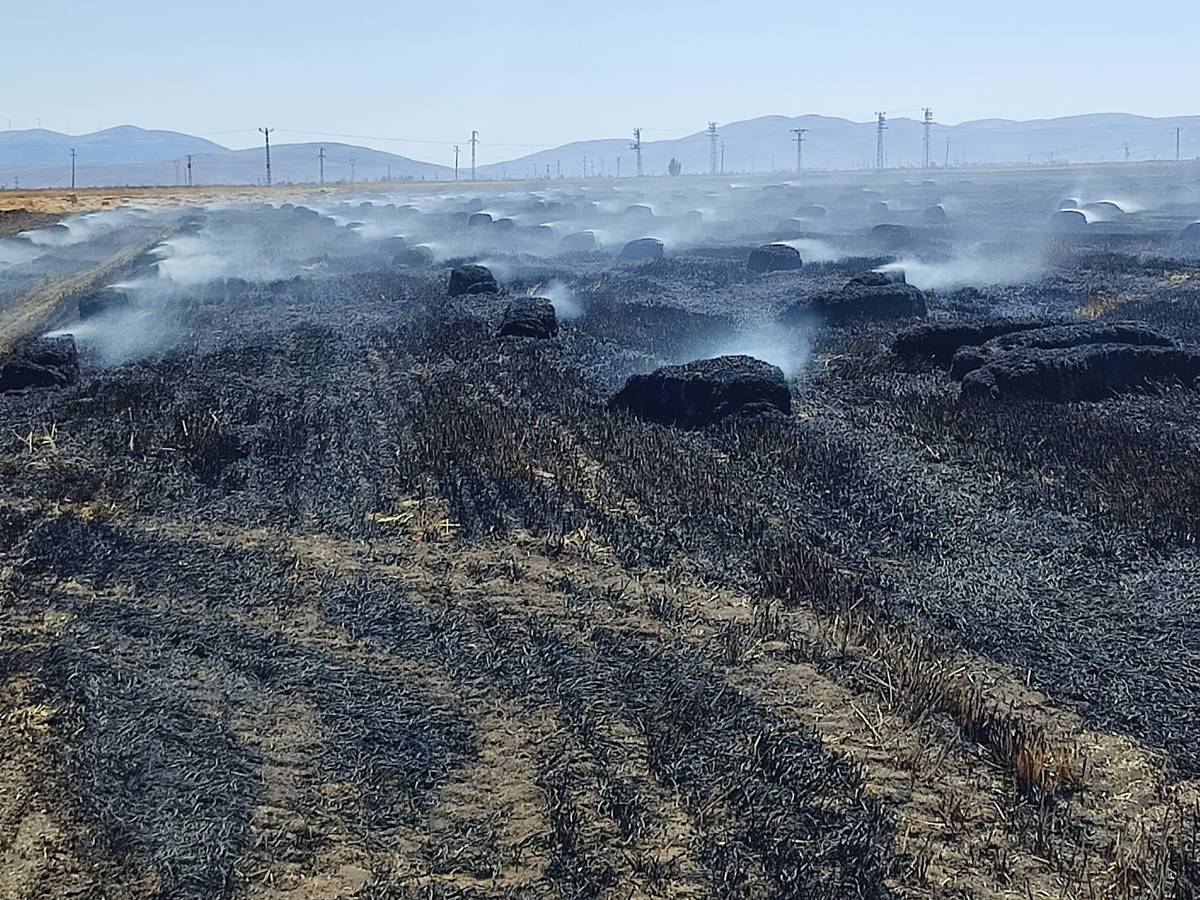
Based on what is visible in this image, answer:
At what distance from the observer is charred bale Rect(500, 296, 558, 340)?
23.9 m

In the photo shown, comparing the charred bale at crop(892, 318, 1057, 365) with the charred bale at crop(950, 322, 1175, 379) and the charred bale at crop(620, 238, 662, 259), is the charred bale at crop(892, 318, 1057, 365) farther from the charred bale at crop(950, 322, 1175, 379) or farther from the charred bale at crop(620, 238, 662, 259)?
the charred bale at crop(620, 238, 662, 259)

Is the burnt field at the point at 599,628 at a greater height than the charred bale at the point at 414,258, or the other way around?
the charred bale at the point at 414,258

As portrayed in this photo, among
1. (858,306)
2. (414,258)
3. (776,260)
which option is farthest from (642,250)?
(858,306)

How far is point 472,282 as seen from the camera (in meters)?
32.2

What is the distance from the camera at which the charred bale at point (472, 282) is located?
105 ft

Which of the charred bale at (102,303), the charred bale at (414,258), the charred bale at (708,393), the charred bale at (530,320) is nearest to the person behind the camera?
the charred bale at (708,393)

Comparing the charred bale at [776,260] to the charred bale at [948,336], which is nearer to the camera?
the charred bale at [948,336]

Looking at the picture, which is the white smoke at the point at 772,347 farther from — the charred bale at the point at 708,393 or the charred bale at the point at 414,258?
the charred bale at the point at 414,258

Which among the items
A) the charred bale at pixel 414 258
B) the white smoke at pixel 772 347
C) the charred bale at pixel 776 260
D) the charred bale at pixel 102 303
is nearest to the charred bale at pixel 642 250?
the charred bale at pixel 776 260

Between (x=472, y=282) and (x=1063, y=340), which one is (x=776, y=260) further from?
(x=1063, y=340)

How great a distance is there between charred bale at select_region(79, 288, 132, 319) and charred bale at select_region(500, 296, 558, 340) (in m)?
11.4

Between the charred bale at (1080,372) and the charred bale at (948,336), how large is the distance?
8.06 ft

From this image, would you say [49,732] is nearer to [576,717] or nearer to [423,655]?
[423,655]

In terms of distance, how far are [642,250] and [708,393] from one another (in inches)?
1229
